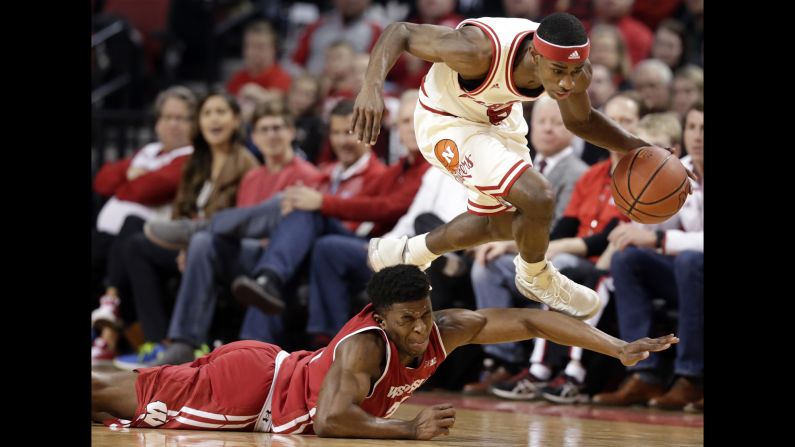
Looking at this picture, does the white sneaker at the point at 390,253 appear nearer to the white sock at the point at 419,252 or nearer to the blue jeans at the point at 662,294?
the white sock at the point at 419,252

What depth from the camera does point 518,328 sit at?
4.66 metres

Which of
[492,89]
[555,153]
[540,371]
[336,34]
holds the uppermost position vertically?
[336,34]


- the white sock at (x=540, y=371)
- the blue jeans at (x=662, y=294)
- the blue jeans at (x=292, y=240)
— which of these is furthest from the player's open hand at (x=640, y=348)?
the blue jeans at (x=292, y=240)

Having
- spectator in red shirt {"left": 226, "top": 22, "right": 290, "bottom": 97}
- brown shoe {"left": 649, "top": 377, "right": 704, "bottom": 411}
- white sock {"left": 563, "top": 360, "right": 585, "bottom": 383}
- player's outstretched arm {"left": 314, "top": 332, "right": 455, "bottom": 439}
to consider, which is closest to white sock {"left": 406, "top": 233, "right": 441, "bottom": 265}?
player's outstretched arm {"left": 314, "top": 332, "right": 455, "bottom": 439}

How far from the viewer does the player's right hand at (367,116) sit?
4273mm

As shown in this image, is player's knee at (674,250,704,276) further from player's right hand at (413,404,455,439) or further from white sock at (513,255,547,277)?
player's right hand at (413,404,455,439)

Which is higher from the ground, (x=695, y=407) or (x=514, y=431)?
(x=514, y=431)

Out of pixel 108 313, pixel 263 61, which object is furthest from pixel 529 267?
pixel 263 61

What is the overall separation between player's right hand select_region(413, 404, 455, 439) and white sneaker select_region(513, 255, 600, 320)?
2.86ft

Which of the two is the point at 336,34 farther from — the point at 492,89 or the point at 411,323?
the point at 411,323

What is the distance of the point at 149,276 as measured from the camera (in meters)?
7.84

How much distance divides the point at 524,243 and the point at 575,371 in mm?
1980

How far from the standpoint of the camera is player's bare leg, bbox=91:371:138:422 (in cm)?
480
